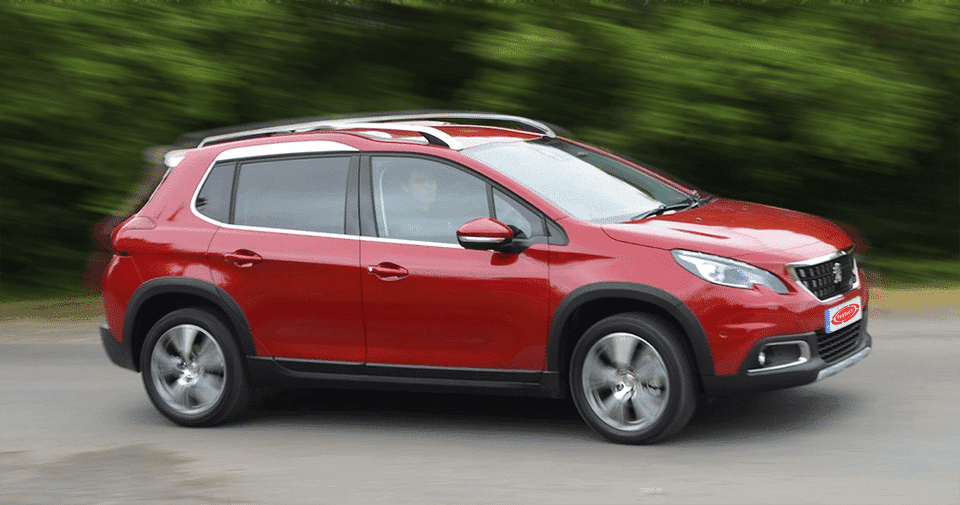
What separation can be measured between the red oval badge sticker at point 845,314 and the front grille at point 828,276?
88 mm

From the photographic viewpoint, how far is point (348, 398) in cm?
844

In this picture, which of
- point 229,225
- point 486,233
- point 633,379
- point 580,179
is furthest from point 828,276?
→ point 229,225

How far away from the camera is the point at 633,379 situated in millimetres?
6664

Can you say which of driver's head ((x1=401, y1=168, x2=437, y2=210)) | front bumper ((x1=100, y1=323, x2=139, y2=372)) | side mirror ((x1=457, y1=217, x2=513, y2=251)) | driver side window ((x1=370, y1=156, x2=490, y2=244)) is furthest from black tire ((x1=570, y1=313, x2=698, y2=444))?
front bumper ((x1=100, y1=323, x2=139, y2=372))

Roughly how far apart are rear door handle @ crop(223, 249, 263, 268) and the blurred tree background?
4400 millimetres

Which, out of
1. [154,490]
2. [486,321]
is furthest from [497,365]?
[154,490]

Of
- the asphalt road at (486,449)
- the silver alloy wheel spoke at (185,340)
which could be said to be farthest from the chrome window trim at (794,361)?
the silver alloy wheel spoke at (185,340)

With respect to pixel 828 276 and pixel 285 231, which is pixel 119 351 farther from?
pixel 828 276

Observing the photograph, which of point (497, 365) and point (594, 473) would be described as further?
point (497, 365)

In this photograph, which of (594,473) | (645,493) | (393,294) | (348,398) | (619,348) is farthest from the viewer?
(348,398)

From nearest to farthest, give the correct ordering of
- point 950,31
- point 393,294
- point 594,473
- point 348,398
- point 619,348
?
point 594,473 < point 619,348 < point 393,294 < point 348,398 < point 950,31

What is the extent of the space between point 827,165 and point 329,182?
5601mm

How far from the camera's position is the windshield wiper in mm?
7141

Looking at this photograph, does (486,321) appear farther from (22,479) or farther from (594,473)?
(22,479)
